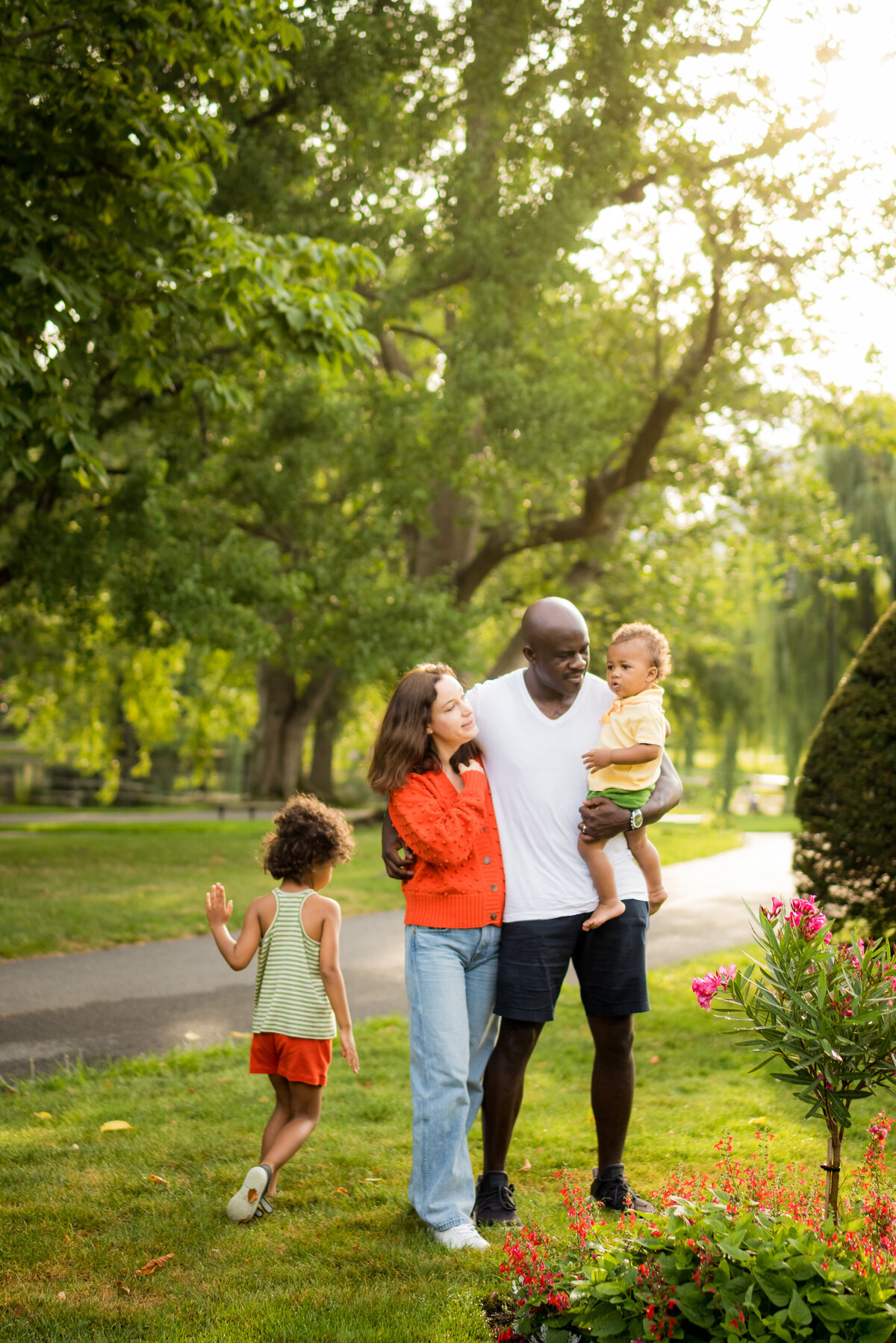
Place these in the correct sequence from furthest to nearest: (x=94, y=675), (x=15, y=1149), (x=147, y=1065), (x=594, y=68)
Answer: (x=94, y=675) < (x=594, y=68) < (x=147, y=1065) < (x=15, y=1149)

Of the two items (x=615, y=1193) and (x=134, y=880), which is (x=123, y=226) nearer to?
(x=615, y=1193)

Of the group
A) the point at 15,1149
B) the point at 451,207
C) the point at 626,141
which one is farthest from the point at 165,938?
the point at 626,141

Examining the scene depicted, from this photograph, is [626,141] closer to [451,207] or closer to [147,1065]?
[451,207]

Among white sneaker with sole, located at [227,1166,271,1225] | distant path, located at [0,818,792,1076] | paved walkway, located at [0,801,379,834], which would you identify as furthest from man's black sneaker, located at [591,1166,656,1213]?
paved walkway, located at [0,801,379,834]

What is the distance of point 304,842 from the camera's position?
4055 mm

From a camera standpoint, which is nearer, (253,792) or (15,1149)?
(15,1149)

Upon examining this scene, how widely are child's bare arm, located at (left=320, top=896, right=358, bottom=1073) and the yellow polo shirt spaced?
42.1 inches

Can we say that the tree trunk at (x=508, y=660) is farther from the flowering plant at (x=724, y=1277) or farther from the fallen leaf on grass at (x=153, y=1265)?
the flowering plant at (x=724, y=1277)

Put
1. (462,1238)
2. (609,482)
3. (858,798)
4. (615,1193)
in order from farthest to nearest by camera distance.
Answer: (609,482) < (858,798) < (615,1193) < (462,1238)

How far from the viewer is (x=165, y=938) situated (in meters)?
9.38

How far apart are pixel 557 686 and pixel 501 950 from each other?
920mm

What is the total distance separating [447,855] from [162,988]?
4.71m

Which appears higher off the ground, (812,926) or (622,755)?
(622,755)

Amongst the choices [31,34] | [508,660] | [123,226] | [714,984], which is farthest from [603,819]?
[508,660]
